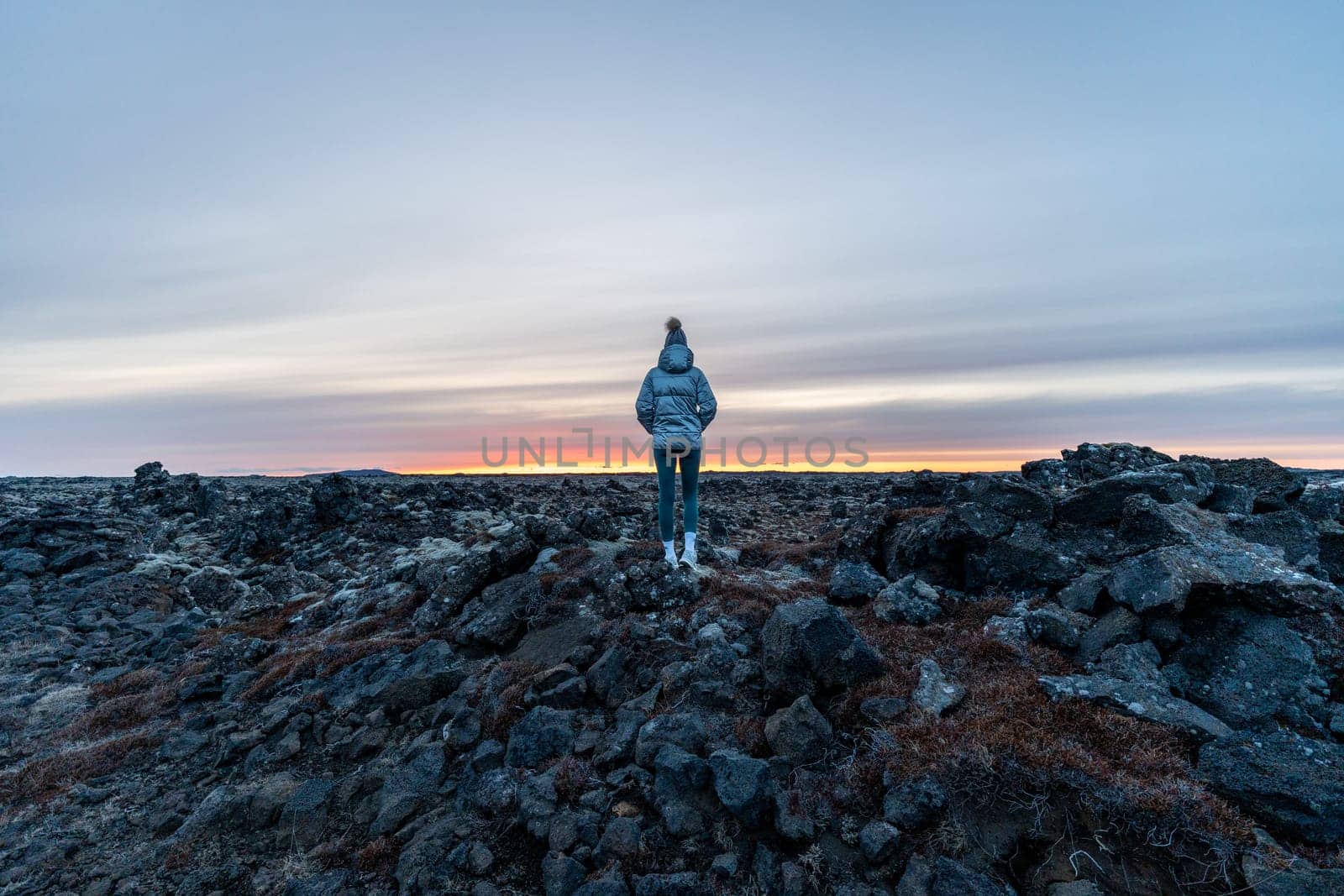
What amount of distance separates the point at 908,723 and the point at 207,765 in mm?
8260

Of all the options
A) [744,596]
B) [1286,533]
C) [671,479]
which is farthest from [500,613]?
[1286,533]

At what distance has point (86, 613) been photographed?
1478 centimetres

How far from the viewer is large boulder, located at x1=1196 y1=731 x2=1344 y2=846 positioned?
14.6 ft

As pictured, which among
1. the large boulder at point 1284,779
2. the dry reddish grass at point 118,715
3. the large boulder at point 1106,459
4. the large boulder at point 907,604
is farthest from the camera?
the large boulder at point 1106,459

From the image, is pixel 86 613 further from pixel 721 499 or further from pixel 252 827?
pixel 721 499

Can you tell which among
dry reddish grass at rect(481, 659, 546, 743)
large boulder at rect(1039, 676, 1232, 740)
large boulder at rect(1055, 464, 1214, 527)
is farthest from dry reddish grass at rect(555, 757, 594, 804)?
large boulder at rect(1055, 464, 1214, 527)

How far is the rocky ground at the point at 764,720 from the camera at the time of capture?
474cm

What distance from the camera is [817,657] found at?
21.9 feet

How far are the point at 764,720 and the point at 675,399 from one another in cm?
538

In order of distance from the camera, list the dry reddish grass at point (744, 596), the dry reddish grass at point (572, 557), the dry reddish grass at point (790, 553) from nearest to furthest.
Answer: the dry reddish grass at point (744, 596) → the dry reddish grass at point (572, 557) → the dry reddish grass at point (790, 553)

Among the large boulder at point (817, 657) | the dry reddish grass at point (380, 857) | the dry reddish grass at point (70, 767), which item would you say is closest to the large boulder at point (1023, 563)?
the large boulder at point (817, 657)

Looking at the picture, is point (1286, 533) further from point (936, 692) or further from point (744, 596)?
point (744, 596)

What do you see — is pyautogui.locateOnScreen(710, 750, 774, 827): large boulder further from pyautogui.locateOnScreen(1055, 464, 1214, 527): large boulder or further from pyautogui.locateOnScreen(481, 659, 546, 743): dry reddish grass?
pyautogui.locateOnScreen(1055, 464, 1214, 527): large boulder

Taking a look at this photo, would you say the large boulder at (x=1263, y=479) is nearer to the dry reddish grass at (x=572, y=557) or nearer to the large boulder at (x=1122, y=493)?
the large boulder at (x=1122, y=493)
